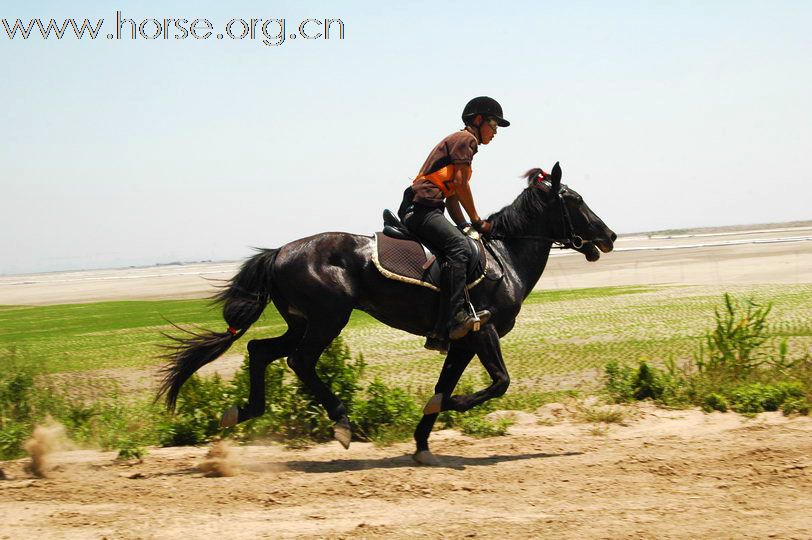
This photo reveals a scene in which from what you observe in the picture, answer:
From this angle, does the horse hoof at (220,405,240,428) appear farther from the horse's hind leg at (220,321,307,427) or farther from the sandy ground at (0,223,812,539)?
the sandy ground at (0,223,812,539)

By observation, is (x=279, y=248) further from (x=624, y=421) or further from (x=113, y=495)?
(x=624, y=421)

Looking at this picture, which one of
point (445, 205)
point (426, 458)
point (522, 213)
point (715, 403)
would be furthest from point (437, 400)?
point (715, 403)

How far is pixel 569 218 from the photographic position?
28.0 feet

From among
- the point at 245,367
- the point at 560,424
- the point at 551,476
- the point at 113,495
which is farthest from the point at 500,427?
the point at 113,495

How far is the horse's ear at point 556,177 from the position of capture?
27.6 feet

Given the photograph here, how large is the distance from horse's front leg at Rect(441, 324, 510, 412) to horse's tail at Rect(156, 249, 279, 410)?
1939 millimetres

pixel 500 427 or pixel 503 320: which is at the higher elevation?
pixel 503 320

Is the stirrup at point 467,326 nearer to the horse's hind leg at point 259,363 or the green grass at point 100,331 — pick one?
the horse's hind leg at point 259,363

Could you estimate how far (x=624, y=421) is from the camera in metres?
9.23

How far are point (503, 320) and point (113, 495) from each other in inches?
146

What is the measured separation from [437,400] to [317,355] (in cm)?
117

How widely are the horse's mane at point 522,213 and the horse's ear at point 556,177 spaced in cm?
11

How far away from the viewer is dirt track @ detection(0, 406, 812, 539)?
5.49 m

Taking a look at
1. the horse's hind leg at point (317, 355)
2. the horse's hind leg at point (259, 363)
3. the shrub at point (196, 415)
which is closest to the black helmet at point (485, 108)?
the horse's hind leg at point (317, 355)
